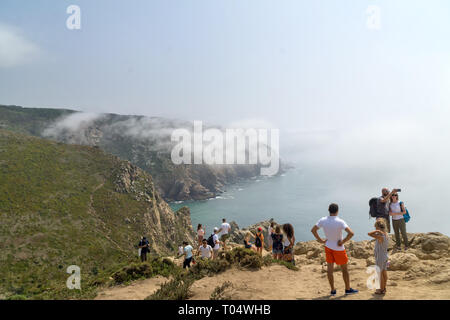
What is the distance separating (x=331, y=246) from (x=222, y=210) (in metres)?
136

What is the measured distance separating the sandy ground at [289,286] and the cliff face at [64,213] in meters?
10.6

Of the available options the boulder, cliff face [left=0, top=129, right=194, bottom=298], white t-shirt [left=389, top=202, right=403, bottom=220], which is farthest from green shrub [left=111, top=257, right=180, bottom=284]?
white t-shirt [left=389, top=202, right=403, bottom=220]

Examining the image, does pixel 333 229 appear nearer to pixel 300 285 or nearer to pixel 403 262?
pixel 300 285

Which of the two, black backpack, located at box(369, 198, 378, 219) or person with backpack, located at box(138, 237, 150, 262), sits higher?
black backpack, located at box(369, 198, 378, 219)

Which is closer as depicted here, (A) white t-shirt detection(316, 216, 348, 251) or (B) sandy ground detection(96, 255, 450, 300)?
(A) white t-shirt detection(316, 216, 348, 251)

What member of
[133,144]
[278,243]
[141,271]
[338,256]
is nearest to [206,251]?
[141,271]

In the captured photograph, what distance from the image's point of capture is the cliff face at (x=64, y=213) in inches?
1112

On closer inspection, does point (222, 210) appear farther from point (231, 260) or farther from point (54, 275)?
point (231, 260)

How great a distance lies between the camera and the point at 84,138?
167250 mm

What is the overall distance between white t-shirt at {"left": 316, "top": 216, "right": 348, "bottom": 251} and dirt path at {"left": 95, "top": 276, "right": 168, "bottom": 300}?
19.5ft

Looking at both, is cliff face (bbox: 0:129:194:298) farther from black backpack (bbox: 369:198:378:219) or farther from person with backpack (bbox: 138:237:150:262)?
black backpack (bbox: 369:198:378:219)

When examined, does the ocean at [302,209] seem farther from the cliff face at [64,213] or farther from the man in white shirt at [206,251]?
the man in white shirt at [206,251]

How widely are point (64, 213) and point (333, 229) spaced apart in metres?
43.4

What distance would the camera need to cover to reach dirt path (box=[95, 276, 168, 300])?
26.6ft
